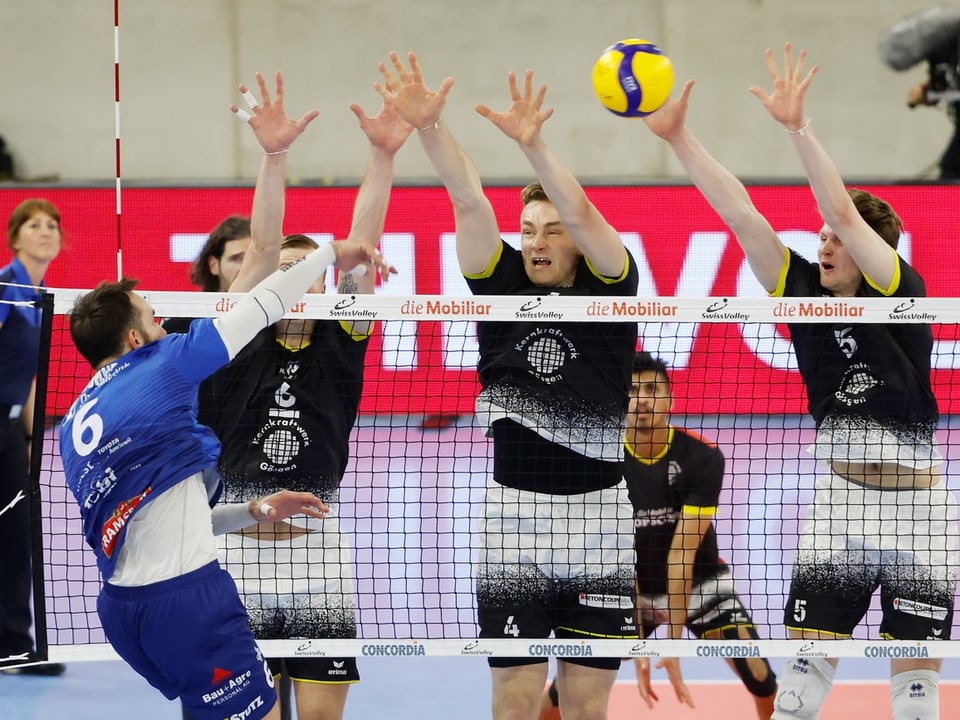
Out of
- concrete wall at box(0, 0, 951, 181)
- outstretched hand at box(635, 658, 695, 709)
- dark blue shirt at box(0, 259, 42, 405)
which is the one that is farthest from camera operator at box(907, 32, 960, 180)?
dark blue shirt at box(0, 259, 42, 405)

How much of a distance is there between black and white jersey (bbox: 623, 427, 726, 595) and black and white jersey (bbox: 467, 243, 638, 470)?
1164mm

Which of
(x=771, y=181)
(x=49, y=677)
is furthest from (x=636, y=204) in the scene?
(x=49, y=677)

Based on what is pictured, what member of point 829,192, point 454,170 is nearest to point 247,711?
point 454,170

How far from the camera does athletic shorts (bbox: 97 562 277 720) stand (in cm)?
394

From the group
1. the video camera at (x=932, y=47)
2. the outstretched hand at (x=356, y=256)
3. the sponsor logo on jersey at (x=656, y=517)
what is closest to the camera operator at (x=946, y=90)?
the video camera at (x=932, y=47)

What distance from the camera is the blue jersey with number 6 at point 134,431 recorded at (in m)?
3.94

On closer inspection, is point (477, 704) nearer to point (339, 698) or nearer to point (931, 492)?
point (339, 698)

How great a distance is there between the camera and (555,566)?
15.2 ft

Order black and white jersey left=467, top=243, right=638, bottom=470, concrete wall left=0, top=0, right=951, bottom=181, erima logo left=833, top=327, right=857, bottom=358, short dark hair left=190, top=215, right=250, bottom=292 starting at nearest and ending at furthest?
black and white jersey left=467, top=243, right=638, bottom=470 → erima logo left=833, top=327, right=857, bottom=358 → short dark hair left=190, top=215, right=250, bottom=292 → concrete wall left=0, top=0, right=951, bottom=181

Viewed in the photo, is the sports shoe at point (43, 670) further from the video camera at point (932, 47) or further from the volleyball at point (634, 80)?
the video camera at point (932, 47)

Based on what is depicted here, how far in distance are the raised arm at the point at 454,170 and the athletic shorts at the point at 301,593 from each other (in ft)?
3.87

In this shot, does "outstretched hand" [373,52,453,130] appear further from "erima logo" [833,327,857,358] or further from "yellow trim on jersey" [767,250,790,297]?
"erima logo" [833,327,857,358]

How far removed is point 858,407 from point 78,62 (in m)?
13.9

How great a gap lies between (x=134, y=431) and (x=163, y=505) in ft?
0.85
